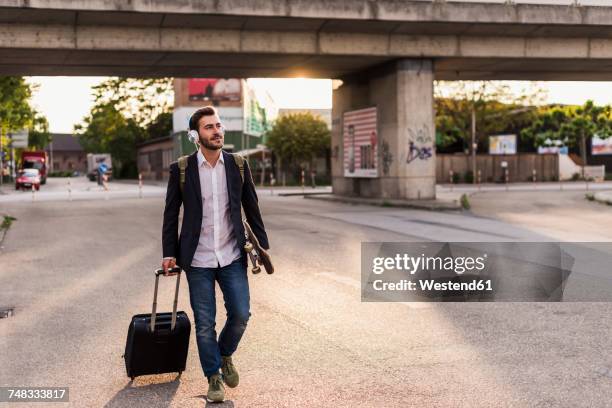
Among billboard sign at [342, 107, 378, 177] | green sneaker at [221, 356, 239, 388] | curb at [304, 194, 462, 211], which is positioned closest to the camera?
green sneaker at [221, 356, 239, 388]

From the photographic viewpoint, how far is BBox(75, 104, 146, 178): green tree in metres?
80.4

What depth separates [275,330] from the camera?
657 cm

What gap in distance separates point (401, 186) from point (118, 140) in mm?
69590

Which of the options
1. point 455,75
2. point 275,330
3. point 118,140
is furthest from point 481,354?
point 118,140

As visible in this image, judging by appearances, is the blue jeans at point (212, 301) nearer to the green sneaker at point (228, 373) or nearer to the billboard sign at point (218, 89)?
the green sneaker at point (228, 373)

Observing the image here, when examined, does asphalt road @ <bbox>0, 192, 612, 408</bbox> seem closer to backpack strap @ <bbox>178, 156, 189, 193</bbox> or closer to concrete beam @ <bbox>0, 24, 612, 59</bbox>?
backpack strap @ <bbox>178, 156, 189, 193</bbox>

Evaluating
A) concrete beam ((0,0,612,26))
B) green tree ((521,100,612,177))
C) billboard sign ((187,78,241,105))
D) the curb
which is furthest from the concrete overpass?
billboard sign ((187,78,241,105))

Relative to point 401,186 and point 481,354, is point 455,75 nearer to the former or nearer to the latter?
point 401,186

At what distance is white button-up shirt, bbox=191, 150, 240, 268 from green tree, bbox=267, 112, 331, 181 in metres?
47.4

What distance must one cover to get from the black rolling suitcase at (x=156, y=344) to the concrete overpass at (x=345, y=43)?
50.9ft

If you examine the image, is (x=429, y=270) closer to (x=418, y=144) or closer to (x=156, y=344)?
(x=156, y=344)

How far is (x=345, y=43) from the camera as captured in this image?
901 inches

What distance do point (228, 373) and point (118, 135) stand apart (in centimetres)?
8496

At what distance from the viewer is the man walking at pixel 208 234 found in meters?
4.69
